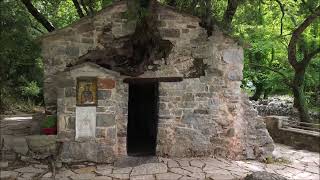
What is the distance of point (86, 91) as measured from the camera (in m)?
8.15

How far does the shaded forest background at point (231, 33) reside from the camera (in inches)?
396

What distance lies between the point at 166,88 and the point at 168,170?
202 centimetres

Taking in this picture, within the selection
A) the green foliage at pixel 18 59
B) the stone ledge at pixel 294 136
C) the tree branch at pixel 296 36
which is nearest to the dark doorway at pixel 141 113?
the green foliage at pixel 18 59

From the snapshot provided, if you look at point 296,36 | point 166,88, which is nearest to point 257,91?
point 296,36

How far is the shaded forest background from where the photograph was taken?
396 inches

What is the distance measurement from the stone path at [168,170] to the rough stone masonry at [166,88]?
0.32 m

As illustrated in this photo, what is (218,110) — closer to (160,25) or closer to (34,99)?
(160,25)

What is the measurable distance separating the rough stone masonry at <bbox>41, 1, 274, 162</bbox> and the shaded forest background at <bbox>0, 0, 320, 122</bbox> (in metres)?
0.49

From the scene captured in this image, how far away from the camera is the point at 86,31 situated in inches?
336

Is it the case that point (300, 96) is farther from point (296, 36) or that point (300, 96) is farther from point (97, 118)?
point (97, 118)

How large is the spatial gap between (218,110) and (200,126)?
2.03 feet

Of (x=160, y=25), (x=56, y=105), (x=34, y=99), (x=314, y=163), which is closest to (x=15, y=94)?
(x=34, y=99)

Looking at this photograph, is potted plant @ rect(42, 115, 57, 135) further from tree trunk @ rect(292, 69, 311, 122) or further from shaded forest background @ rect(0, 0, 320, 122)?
tree trunk @ rect(292, 69, 311, 122)

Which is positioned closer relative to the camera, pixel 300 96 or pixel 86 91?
pixel 86 91
